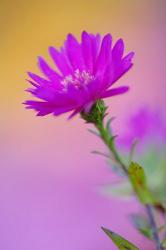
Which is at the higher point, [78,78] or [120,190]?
[78,78]

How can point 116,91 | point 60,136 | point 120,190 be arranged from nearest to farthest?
point 116,91
point 120,190
point 60,136

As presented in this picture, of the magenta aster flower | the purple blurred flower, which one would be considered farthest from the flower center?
the purple blurred flower

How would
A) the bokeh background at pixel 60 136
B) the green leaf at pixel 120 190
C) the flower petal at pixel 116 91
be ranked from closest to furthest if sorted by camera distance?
the flower petal at pixel 116 91
the green leaf at pixel 120 190
the bokeh background at pixel 60 136

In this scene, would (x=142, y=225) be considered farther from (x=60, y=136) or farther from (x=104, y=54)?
(x=60, y=136)

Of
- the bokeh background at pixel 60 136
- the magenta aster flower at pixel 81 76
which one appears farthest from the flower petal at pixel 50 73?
the bokeh background at pixel 60 136

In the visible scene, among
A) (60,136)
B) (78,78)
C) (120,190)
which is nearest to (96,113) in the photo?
(78,78)

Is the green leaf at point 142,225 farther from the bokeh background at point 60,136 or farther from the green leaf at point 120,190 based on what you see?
the bokeh background at point 60,136
